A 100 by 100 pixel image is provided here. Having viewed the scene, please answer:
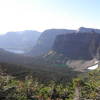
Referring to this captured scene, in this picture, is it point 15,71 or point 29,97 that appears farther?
point 15,71

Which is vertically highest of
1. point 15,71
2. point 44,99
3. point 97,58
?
point 97,58

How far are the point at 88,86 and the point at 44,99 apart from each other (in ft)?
48.8

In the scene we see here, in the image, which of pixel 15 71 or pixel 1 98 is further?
pixel 15 71

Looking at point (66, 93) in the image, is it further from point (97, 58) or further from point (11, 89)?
point (97, 58)

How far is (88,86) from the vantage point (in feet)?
198

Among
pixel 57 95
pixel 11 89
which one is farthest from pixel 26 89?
pixel 57 95

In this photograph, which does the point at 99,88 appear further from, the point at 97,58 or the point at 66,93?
the point at 97,58

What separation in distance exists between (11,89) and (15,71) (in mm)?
65683

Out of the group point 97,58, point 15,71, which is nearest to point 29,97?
point 15,71

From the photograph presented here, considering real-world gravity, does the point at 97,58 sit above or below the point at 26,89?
above

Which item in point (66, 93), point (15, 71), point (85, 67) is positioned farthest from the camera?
point (85, 67)

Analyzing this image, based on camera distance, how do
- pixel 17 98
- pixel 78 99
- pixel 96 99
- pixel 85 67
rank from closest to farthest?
1. pixel 78 99
2. pixel 96 99
3. pixel 17 98
4. pixel 85 67

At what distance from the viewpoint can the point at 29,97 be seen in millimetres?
54062

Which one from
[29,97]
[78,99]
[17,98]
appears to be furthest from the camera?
[29,97]
